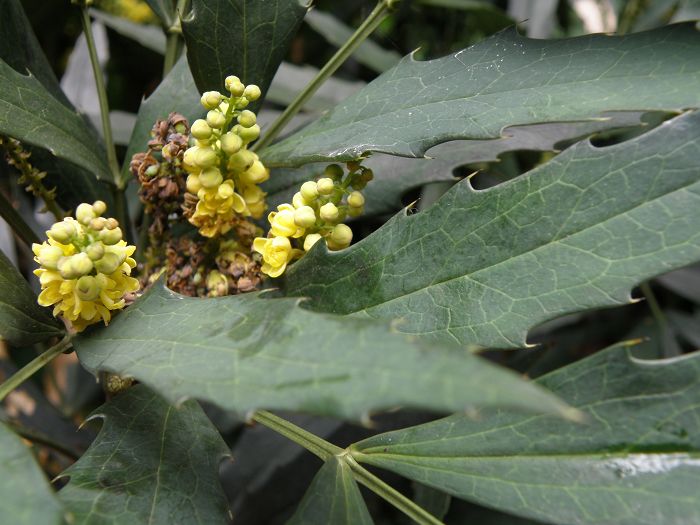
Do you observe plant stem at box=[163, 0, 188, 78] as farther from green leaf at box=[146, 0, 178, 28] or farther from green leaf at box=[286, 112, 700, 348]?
green leaf at box=[286, 112, 700, 348]

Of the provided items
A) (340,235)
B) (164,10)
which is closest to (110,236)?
(340,235)

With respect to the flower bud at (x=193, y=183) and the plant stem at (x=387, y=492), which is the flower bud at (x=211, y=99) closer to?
the flower bud at (x=193, y=183)

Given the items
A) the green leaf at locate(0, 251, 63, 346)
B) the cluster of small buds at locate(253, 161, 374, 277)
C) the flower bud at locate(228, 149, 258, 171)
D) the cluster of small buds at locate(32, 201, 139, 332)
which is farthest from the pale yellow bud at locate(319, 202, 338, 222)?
the green leaf at locate(0, 251, 63, 346)

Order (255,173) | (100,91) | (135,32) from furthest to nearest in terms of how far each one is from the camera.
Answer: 1. (135,32)
2. (100,91)
3. (255,173)

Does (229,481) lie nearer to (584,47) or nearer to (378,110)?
(378,110)

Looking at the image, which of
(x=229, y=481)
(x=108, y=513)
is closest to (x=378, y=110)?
(x=108, y=513)

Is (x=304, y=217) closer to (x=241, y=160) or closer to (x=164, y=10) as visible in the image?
(x=241, y=160)

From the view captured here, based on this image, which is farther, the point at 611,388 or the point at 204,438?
the point at 204,438

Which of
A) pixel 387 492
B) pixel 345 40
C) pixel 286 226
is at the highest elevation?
pixel 286 226
